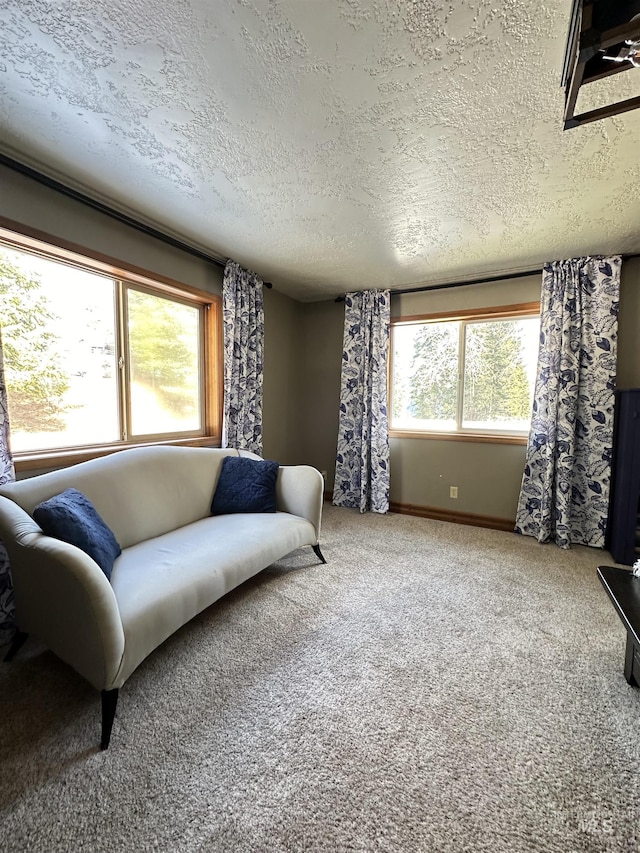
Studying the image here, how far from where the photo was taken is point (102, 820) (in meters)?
0.98

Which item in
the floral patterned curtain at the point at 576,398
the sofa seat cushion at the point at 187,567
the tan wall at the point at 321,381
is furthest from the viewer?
the tan wall at the point at 321,381

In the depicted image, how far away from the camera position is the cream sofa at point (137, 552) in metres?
1.22

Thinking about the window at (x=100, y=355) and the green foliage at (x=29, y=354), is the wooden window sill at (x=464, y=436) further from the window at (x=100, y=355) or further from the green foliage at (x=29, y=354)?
the green foliage at (x=29, y=354)

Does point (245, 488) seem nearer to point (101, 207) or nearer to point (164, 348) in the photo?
point (164, 348)

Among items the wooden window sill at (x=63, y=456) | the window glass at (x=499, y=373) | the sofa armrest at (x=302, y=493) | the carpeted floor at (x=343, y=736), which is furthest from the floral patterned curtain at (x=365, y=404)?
the wooden window sill at (x=63, y=456)

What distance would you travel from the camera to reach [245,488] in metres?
2.48

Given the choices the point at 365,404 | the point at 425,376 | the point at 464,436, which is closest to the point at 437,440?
the point at 464,436

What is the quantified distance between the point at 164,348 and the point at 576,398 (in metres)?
3.36

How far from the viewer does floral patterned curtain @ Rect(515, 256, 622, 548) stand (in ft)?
9.11

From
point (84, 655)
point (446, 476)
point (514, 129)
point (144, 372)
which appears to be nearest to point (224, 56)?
point (514, 129)

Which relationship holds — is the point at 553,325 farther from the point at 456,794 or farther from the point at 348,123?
the point at 456,794

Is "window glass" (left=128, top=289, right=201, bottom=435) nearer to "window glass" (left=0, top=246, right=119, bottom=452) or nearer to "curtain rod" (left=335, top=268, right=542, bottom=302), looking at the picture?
"window glass" (left=0, top=246, right=119, bottom=452)

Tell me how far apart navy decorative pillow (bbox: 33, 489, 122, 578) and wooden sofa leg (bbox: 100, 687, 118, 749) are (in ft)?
1.39

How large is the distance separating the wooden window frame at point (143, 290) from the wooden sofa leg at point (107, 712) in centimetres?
128
